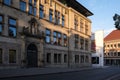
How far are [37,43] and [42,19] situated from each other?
4.47m

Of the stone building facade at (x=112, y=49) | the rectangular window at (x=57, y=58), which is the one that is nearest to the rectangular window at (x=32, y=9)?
the rectangular window at (x=57, y=58)

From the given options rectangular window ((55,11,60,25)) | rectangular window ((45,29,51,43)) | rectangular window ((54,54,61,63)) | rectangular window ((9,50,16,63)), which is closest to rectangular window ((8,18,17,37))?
rectangular window ((9,50,16,63))

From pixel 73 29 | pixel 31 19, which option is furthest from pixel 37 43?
pixel 73 29

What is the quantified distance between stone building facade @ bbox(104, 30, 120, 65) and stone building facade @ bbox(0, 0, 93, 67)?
2154 inches

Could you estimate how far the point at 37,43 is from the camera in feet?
128

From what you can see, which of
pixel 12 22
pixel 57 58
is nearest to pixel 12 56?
pixel 12 22

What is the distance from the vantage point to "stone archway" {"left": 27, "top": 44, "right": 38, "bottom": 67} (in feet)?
121

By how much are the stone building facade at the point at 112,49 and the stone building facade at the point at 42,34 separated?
179 ft

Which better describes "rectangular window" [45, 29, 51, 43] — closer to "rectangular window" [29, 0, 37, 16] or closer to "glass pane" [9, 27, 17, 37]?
"rectangular window" [29, 0, 37, 16]

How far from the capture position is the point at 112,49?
11525cm

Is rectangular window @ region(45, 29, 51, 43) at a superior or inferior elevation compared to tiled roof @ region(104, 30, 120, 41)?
inferior

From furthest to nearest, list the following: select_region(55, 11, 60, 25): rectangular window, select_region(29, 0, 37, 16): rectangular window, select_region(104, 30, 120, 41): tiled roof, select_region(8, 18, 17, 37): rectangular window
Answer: select_region(104, 30, 120, 41): tiled roof, select_region(55, 11, 60, 25): rectangular window, select_region(29, 0, 37, 16): rectangular window, select_region(8, 18, 17, 37): rectangular window

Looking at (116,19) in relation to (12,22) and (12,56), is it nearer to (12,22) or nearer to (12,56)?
(12,56)

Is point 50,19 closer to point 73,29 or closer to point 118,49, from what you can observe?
point 73,29
